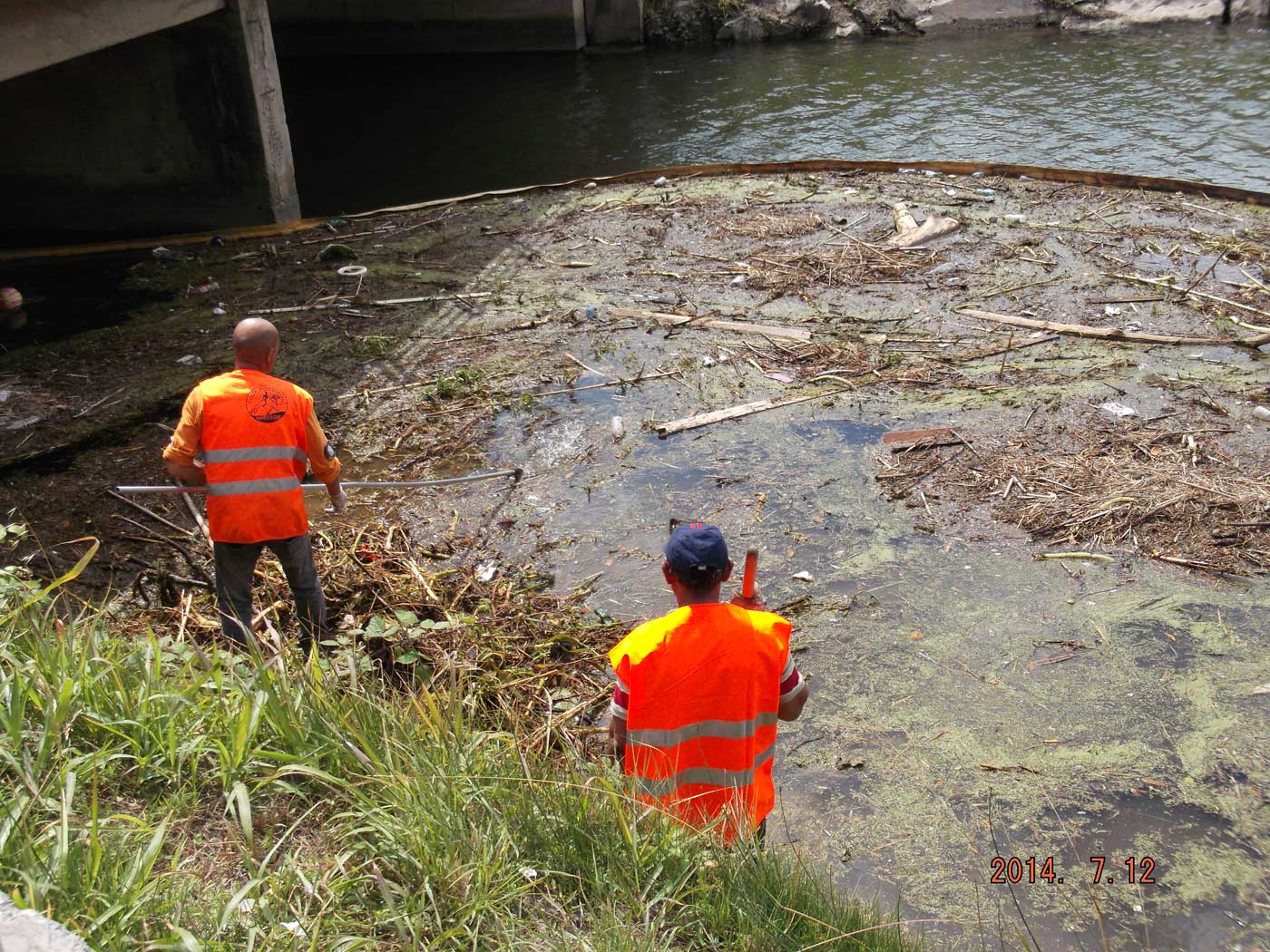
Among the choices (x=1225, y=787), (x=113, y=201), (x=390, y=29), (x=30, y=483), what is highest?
(x=390, y=29)

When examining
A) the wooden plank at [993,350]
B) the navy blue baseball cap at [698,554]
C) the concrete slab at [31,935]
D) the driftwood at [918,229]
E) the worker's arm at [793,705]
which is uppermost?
the navy blue baseball cap at [698,554]

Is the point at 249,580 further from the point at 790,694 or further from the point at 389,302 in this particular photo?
the point at 389,302

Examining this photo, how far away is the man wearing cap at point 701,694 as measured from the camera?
3.18 metres

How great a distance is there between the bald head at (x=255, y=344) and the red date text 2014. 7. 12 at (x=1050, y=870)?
3976 mm

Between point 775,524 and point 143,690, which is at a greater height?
point 143,690

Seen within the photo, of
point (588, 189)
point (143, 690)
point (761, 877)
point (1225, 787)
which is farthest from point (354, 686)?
point (588, 189)

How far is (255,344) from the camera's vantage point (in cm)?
472

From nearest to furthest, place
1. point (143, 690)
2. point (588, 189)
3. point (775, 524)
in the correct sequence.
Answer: point (143, 690) → point (775, 524) → point (588, 189)

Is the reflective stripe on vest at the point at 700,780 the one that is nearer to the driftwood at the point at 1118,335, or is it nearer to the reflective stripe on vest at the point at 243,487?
the reflective stripe on vest at the point at 243,487

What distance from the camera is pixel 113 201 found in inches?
533

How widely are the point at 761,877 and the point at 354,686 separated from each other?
160cm

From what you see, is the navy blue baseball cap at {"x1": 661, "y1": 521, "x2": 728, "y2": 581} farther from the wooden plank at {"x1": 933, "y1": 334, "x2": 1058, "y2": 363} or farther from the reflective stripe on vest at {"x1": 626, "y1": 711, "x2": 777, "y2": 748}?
the wooden plank at {"x1": 933, "y1": 334, "x2": 1058, "y2": 363}

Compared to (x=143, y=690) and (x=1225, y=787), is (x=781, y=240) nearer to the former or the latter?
(x=1225, y=787)

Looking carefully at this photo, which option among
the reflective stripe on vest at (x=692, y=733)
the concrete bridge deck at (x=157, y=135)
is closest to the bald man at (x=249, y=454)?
the reflective stripe on vest at (x=692, y=733)
